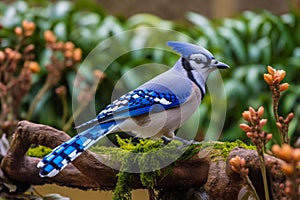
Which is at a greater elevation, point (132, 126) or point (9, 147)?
point (132, 126)

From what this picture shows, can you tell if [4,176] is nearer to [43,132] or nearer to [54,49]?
[43,132]

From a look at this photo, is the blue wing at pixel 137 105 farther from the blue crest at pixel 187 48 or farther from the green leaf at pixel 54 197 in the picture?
the green leaf at pixel 54 197

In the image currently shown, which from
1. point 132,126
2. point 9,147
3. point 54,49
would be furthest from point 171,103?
point 54,49

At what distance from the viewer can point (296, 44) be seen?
287 cm

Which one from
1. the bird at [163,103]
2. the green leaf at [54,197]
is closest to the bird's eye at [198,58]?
the bird at [163,103]

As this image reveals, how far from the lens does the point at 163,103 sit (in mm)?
890

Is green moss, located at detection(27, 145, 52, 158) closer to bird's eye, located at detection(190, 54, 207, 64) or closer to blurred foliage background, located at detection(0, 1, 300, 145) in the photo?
bird's eye, located at detection(190, 54, 207, 64)

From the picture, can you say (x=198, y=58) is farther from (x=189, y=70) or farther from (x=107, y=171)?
(x=107, y=171)

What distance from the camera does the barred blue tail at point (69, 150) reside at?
2.56ft

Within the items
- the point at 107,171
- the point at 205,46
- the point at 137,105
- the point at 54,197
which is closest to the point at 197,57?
the point at 137,105

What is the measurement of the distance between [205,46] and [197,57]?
182 centimetres

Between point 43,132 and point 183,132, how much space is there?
0.33 meters

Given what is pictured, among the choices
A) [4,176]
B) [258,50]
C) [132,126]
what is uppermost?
[132,126]

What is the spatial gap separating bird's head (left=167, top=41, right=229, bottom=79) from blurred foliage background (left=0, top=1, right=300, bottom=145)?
139 centimetres
